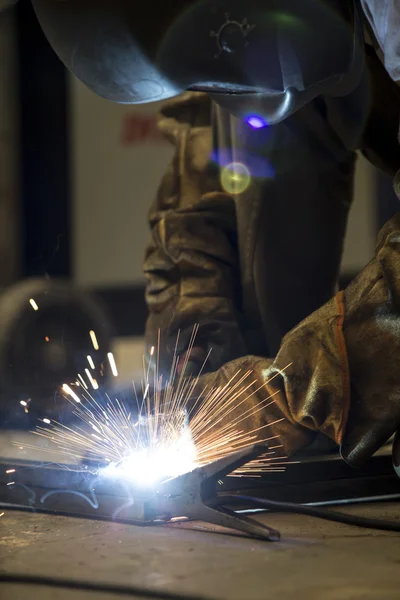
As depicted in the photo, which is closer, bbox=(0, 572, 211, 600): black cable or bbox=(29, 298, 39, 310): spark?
bbox=(0, 572, 211, 600): black cable

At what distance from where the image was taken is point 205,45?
146 centimetres

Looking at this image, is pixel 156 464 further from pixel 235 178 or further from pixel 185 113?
pixel 185 113

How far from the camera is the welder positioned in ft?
4.48

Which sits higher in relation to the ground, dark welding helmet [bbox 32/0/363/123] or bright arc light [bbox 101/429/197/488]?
dark welding helmet [bbox 32/0/363/123]

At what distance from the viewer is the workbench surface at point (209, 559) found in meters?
1.03

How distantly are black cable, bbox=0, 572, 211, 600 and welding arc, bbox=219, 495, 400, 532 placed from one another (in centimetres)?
34

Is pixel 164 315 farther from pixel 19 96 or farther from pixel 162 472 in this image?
pixel 19 96

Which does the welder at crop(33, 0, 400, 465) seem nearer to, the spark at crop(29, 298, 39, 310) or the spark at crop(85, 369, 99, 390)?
the spark at crop(85, 369, 99, 390)

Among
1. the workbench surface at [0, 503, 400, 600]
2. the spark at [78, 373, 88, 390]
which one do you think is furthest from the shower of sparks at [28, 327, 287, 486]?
the spark at [78, 373, 88, 390]

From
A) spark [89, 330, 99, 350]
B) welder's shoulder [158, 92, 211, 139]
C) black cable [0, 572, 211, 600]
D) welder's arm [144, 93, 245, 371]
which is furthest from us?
spark [89, 330, 99, 350]

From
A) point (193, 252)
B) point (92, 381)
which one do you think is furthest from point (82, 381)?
point (193, 252)

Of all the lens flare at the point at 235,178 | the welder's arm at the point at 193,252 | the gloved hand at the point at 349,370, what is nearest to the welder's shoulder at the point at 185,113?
the welder's arm at the point at 193,252

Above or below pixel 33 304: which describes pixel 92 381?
below

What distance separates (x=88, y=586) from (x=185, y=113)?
1.42 metres
